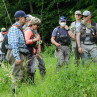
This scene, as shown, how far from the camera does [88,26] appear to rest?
606cm

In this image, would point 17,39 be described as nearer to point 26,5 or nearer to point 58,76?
point 58,76

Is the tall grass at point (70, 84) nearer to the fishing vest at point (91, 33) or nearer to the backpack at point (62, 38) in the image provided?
the fishing vest at point (91, 33)

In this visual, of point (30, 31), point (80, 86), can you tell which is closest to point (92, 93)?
point (80, 86)

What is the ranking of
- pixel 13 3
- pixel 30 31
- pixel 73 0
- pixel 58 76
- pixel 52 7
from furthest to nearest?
pixel 13 3, pixel 52 7, pixel 73 0, pixel 30 31, pixel 58 76

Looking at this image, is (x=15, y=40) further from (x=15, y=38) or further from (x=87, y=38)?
(x=87, y=38)

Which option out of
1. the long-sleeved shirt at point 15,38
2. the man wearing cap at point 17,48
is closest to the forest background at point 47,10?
the man wearing cap at point 17,48

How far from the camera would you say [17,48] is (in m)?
5.10

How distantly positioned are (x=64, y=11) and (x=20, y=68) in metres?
13.0

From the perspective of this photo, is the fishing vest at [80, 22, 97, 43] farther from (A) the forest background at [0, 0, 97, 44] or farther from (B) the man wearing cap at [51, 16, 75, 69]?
(A) the forest background at [0, 0, 97, 44]

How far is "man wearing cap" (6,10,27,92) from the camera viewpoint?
16.6 ft

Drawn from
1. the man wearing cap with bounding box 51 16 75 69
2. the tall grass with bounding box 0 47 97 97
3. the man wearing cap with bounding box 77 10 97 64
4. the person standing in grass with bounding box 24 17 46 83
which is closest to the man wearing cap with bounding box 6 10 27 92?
the person standing in grass with bounding box 24 17 46 83

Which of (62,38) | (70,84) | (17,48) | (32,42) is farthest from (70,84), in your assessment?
(62,38)

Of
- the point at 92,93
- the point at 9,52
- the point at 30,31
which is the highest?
the point at 30,31

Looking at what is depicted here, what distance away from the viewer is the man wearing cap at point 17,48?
505 cm
